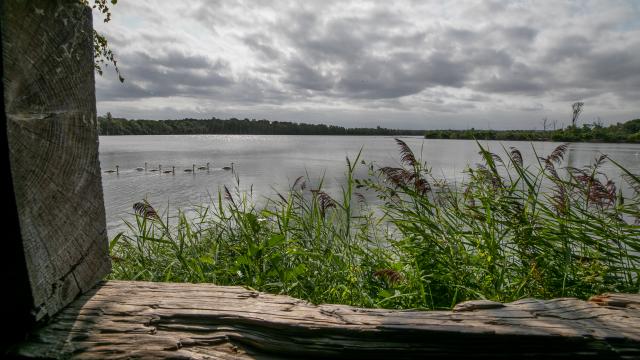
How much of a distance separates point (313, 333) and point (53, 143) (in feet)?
3.99

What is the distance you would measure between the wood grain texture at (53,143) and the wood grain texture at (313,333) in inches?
7.5

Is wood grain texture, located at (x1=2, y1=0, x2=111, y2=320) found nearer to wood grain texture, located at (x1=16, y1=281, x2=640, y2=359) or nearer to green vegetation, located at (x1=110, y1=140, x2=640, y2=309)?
wood grain texture, located at (x1=16, y1=281, x2=640, y2=359)

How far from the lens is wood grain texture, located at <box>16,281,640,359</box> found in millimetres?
1391

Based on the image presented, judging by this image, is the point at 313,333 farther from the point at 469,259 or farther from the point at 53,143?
the point at 469,259

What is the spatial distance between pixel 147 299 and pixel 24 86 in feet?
3.01

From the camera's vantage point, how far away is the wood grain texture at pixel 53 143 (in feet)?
4.21

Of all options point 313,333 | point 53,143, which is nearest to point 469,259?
point 313,333

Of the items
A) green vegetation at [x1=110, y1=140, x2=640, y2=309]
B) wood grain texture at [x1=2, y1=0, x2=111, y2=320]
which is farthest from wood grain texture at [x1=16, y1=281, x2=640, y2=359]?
green vegetation at [x1=110, y1=140, x2=640, y2=309]

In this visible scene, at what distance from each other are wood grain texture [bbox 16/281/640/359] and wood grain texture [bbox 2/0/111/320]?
190 mm

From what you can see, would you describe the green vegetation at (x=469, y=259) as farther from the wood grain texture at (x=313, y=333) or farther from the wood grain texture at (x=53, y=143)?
the wood grain texture at (x=53, y=143)

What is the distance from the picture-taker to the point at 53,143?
4.73ft

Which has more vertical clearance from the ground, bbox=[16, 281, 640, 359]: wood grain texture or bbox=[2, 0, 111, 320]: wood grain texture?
bbox=[2, 0, 111, 320]: wood grain texture

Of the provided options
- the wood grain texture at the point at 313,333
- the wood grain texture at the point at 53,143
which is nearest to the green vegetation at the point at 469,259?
the wood grain texture at the point at 313,333

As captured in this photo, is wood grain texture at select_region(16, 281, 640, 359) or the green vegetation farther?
the green vegetation
